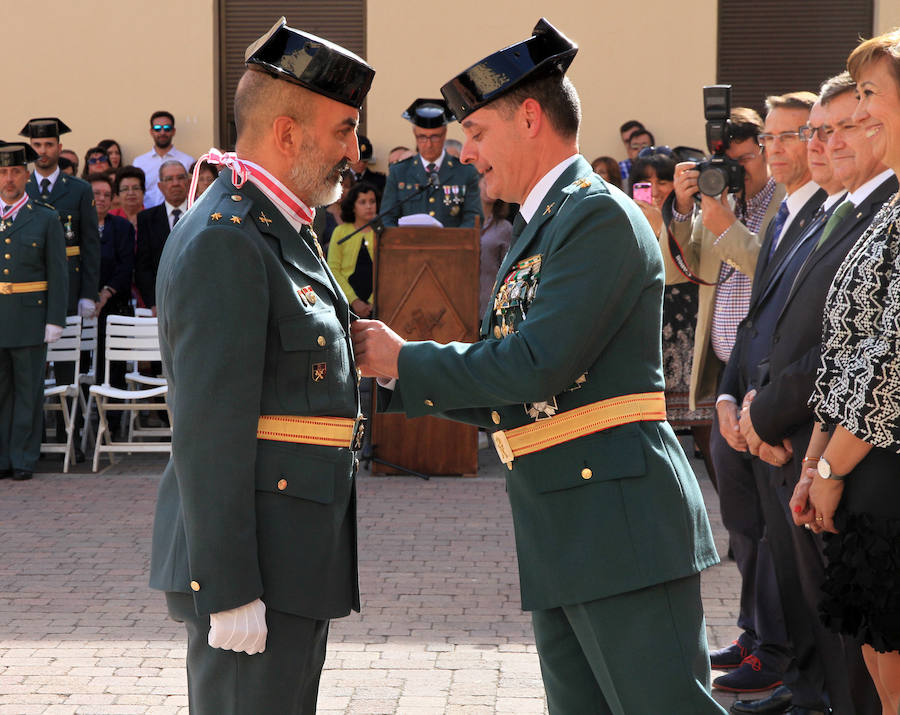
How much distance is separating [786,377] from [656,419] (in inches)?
45.1

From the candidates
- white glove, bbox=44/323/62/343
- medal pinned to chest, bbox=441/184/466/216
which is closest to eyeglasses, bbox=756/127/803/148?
medal pinned to chest, bbox=441/184/466/216

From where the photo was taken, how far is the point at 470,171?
927cm

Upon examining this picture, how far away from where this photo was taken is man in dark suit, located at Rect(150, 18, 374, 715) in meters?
2.51

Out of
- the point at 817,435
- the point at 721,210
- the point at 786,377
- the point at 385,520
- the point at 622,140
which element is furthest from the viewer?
the point at 622,140

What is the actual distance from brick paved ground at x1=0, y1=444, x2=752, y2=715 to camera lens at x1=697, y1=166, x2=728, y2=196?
1.89m

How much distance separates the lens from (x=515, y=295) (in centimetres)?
278

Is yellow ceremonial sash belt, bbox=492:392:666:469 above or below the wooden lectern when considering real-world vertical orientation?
below

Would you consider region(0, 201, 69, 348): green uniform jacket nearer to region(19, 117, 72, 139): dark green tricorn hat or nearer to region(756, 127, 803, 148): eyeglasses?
region(19, 117, 72, 139): dark green tricorn hat

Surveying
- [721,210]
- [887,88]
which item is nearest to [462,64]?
[721,210]

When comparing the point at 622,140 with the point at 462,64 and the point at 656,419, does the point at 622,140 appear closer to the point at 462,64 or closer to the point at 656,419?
the point at 462,64

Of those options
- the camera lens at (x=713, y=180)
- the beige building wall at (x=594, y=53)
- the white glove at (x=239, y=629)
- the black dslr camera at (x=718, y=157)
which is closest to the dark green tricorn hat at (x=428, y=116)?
the beige building wall at (x=594, y=53)

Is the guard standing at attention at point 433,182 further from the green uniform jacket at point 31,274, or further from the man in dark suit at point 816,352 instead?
the man in dark suit at point 816,352

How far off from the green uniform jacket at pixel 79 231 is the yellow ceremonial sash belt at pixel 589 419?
25.6ft

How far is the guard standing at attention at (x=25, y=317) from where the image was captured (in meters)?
8.86
